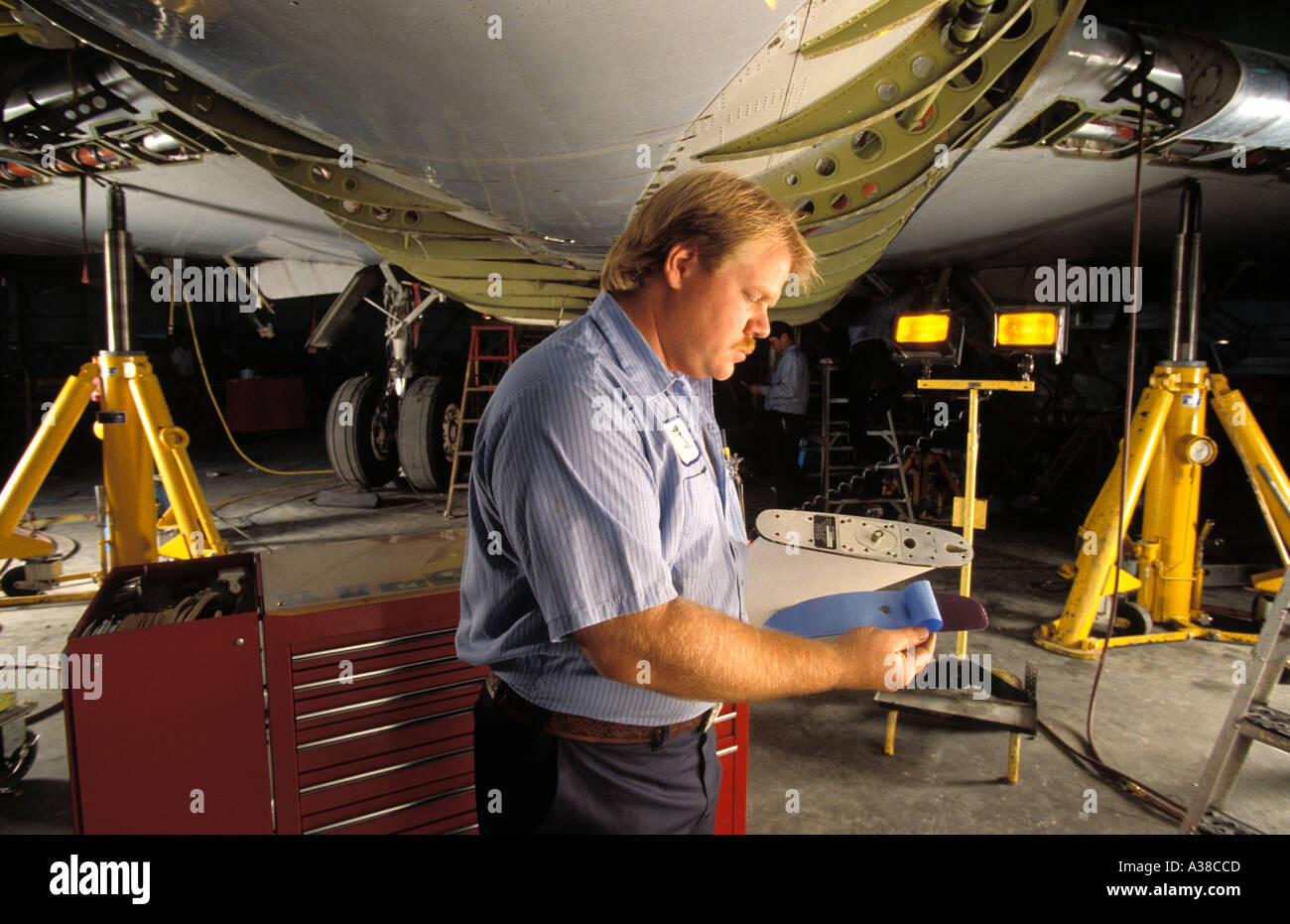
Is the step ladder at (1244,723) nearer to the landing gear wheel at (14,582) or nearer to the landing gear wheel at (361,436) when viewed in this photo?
the landing gear wheel at (14,582)

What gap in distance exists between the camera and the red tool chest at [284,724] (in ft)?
A: 4.57

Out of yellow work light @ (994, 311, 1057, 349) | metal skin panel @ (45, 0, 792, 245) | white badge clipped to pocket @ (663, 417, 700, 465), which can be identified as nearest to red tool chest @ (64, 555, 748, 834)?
white badge clipped to pocket @ (663, 417, 700, 465)

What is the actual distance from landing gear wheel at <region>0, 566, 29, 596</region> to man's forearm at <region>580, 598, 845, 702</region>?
16.2ft

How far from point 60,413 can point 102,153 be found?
1.44 meters

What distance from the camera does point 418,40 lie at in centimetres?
135

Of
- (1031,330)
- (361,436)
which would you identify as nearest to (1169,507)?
(1031,330)

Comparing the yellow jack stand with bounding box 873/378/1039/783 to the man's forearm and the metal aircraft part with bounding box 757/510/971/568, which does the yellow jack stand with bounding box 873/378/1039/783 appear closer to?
the metal aircraft part with bounding box 757/510/971/568

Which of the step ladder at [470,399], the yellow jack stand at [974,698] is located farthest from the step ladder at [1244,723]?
the step ladder at [470,399]

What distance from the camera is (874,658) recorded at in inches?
34.7

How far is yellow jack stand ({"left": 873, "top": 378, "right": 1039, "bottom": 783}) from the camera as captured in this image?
2457 mm

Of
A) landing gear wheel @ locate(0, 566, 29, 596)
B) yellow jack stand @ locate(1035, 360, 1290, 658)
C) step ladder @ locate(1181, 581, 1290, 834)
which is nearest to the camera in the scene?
step ladder @ locate(1181, 581, 1290, 834)

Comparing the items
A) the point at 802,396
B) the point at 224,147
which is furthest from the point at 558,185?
the point at 802,396

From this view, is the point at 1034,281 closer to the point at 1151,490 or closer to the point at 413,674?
the point at 1151,490

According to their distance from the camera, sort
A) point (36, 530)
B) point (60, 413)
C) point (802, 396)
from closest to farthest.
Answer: point (60, 413) < point (36, 530) < point (802, 396)
